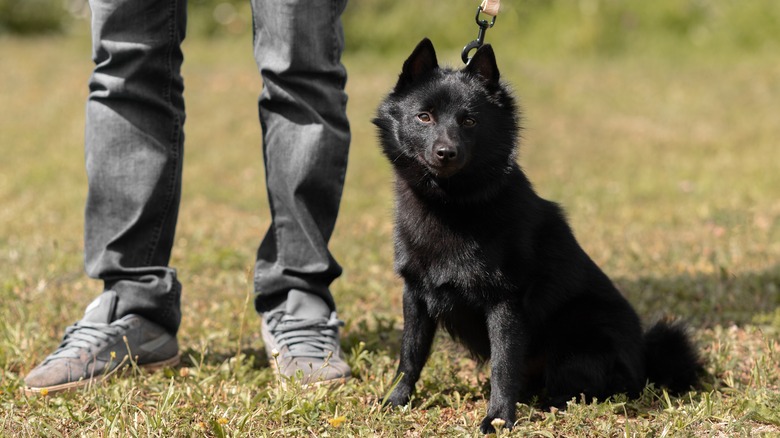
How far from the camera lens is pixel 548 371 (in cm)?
264

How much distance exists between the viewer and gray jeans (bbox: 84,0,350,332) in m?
2.80

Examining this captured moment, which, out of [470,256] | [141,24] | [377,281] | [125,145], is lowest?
[377,281]

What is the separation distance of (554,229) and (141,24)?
147 centimetres

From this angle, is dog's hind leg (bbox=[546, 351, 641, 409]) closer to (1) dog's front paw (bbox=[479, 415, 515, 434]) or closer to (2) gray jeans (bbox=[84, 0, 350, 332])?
(1) dog's front paw (bbox=[479, 415, 515, 434])

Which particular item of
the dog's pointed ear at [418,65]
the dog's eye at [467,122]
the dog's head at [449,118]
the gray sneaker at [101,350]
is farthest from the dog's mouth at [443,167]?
the gray sneaker at [101,350]

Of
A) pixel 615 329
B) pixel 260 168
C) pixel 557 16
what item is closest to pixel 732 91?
pixel 557 16

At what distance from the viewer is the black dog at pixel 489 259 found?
2.47 metres

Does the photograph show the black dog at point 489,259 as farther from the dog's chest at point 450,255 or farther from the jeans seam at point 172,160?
the jeans seam at point 172,160

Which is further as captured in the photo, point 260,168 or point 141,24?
point 260,168

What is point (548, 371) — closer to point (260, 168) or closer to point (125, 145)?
point (125, 145)

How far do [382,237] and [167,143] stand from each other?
107 inches

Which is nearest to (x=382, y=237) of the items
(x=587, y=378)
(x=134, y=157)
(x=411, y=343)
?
(x=134, y=157)

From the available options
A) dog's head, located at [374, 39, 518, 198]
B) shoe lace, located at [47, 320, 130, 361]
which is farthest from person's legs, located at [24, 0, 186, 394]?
dog's head, located at [374, 39, 518, 198]

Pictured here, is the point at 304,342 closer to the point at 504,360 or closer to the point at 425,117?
the point at 504,360
